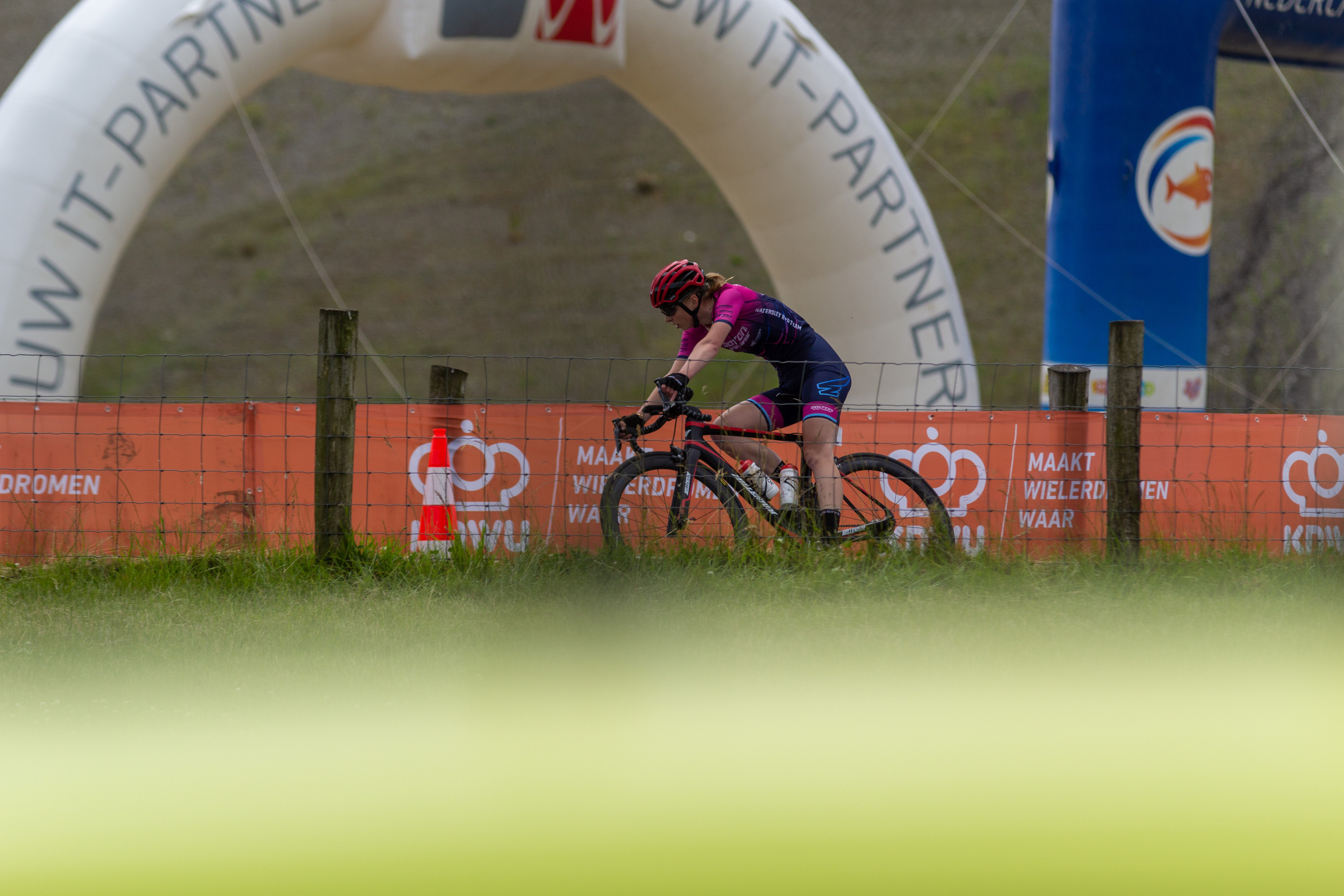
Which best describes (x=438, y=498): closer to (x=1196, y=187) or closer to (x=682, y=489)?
(x=682, y=489)

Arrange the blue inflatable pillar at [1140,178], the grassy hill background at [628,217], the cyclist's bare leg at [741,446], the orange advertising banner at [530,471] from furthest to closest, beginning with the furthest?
1. the grassy hill background at [628,217]
2. the blue inflatable pillar at [1140,178]
3. the orange advertising banner at [530,471]
4. the cyclist's bare leg at [741,446]

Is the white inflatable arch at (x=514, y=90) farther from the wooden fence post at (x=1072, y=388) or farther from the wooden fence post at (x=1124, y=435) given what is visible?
the wooden fence post at (x=1124, y=435)

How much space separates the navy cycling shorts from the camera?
458cm

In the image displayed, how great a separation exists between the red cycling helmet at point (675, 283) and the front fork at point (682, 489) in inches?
23.7

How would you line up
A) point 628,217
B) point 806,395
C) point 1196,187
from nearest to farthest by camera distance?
point 806,395
point 1196,187
point 628,217

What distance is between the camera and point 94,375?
73.3 ft

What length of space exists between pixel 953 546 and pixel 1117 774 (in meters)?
2.44

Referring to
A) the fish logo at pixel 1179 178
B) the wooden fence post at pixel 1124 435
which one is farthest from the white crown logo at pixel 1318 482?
the fish logo at pixel 1179 178

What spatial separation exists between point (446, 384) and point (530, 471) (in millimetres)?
565

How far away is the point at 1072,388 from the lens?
546 cm

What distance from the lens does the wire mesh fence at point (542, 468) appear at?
4.94 metres

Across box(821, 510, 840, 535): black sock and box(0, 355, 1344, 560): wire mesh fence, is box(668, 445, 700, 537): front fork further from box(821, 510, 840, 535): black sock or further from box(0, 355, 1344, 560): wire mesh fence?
box(821, 510, 840, 535): black sock

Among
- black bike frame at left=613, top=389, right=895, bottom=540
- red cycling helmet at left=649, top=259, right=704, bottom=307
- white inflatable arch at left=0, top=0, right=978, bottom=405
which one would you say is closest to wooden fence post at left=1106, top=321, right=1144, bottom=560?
black bike frame at left=613, top=389, right=895, bottom=540

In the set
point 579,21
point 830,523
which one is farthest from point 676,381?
point 579,21
